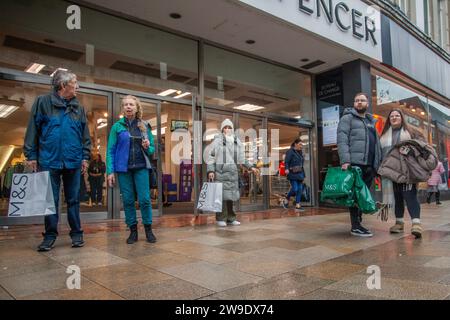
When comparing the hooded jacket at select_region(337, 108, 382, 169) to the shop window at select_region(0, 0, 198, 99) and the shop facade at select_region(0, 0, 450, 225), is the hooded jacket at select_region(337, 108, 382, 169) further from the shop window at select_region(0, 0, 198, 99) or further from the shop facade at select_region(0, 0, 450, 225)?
the shop window at select_region(0, 0, 198, 99)

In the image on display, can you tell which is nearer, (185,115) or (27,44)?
(27,44)

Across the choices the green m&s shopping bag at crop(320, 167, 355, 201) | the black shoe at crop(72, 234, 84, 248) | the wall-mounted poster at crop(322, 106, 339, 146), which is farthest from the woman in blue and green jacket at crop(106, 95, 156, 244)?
the wall-mounted poster at crop(322, 106, 339, 146)

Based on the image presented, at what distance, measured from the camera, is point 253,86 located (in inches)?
405

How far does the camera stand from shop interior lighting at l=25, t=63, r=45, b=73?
6502 mm

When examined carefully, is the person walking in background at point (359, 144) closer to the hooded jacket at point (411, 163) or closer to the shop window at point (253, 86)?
the hooded jacket at point (411, 163)

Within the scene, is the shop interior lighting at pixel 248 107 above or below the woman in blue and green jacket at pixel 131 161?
above

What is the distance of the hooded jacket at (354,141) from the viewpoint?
16.5 ft

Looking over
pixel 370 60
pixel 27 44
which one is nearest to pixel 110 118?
pixel 27 44

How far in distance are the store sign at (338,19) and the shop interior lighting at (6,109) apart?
4706mm

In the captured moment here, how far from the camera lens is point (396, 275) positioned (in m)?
3.06

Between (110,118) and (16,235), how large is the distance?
2.94 meters

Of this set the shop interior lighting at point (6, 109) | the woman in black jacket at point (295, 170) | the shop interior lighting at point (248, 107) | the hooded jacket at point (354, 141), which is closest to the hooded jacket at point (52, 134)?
the shop interior lighting at point (6, 109)

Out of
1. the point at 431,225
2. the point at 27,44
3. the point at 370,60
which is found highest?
the point at 370,60

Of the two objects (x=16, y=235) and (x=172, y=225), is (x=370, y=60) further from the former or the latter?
(x=16, y=235)
